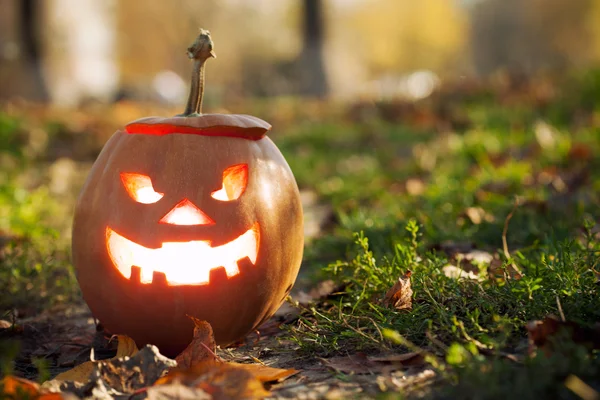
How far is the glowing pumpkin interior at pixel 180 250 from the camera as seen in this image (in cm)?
226

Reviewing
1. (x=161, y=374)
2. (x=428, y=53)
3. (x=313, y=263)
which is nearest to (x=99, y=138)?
(x=313, y=263)

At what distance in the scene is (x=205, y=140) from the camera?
2348 mm

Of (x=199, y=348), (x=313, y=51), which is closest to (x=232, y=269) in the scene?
(x=199, y=348)

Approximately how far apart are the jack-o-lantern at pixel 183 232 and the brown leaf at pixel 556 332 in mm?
939

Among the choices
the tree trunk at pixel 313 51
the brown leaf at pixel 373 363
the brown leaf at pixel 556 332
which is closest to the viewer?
the brown leaf at pixel 556 332

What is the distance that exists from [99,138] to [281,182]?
642cm

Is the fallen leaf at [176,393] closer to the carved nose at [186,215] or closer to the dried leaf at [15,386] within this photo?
the dried leaf at [15,386]

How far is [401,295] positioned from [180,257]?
0.83m

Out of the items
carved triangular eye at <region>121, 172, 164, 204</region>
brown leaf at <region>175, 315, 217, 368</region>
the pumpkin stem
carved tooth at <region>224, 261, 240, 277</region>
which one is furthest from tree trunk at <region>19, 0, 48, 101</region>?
brown leaf at <region>175, 315, 217, 368</region>

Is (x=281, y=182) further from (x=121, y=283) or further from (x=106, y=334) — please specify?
(x=106, y=334)

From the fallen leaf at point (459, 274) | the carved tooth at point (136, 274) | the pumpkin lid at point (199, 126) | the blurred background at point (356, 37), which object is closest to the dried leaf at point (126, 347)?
the carved tooth at point (136, 274)

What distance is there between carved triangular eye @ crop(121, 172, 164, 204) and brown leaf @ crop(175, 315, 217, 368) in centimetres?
46

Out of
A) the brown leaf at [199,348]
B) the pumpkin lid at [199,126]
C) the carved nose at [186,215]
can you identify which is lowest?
the brown leaf at [199,348]

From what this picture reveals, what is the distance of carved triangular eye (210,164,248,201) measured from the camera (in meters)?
2.34
